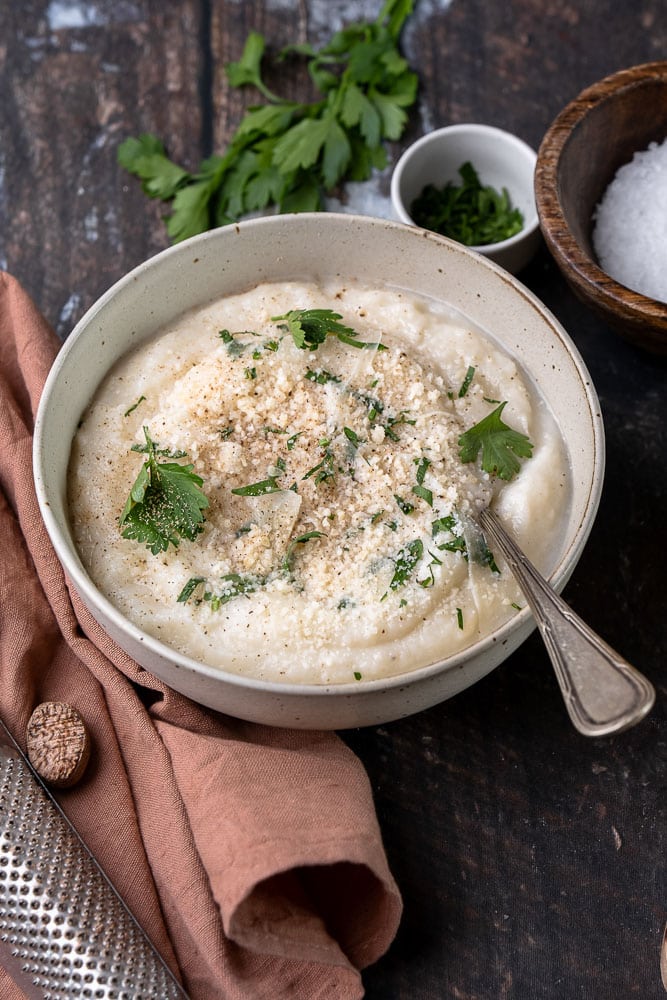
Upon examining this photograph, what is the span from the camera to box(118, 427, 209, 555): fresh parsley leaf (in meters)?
2.74

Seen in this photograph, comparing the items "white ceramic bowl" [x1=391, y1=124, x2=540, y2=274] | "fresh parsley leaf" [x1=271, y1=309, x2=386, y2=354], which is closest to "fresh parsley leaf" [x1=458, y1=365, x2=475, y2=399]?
"fresh parsley leaf" [x1=271, y1=309, x2=386, y2=354]

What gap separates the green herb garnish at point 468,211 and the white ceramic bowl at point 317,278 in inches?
25.4

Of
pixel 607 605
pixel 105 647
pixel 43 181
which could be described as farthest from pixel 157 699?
pixel 43 181

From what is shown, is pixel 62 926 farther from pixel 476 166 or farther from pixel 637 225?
pixel 476 166

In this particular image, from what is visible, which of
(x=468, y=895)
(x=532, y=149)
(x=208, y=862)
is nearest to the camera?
(x=208, y=862)

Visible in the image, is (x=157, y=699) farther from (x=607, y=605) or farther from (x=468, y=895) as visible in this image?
(x=607, y=605)

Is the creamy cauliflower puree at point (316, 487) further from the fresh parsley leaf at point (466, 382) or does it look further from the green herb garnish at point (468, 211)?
the green herb garnish at point (468, 211)

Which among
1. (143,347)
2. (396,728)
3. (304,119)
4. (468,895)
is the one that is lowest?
(468,895)

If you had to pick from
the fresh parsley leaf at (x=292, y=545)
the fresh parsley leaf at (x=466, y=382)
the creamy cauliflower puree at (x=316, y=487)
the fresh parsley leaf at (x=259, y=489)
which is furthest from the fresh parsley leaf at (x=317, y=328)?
the fresh parsley leaf at (x=292, y=545)

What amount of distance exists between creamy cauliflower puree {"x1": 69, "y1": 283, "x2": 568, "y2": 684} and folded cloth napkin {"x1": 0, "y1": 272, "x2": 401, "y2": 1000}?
32 centimetres

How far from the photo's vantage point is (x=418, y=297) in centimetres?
341

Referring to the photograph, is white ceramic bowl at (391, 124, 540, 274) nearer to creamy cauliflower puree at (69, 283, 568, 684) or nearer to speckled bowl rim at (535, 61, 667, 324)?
speckled bowl rim at (535, 61, 667, 324)

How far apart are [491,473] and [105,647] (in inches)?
48.3

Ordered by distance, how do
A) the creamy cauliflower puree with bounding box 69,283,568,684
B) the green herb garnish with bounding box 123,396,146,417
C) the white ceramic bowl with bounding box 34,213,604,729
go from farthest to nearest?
the green herb garnish with bounding box 123,396,146,417 → the creamy cauliflower puree with bounding box 69,283,568,684 → the white ceramic bowl with bounding box 34,213,604,729
